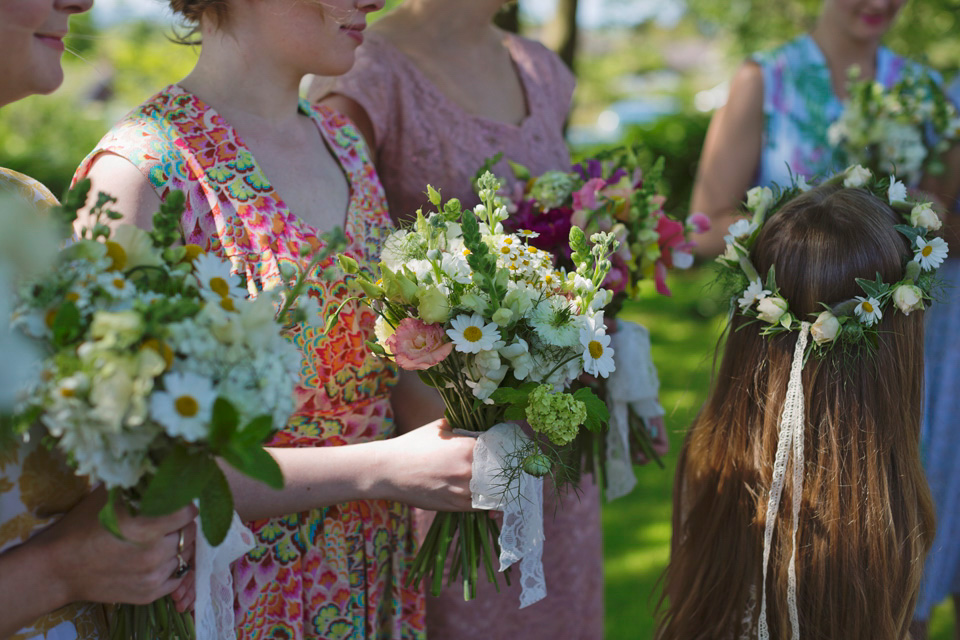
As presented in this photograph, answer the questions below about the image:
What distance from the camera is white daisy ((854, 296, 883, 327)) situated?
5.99 feet

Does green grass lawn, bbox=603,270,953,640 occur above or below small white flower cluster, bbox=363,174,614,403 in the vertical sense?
below

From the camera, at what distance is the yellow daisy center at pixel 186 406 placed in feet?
3.76

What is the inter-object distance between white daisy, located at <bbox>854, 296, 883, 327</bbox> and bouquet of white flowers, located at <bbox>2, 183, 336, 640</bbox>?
122cm

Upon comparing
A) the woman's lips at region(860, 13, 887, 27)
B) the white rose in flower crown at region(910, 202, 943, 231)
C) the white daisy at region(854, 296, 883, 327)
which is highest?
the woman's lips at region(860, 13, 887, 27)

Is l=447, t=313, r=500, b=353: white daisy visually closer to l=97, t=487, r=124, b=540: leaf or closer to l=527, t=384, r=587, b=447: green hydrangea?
l=527, t=384, r=587, b=447: green hydrangea

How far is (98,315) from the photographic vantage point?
112cm

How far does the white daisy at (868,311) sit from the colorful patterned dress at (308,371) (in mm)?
1102

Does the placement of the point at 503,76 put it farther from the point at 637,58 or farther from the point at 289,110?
the point at 637,58

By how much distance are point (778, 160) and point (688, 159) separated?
7.43 metres

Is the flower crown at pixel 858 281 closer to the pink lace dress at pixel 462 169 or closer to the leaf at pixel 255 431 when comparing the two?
the pink lace dress at pixel 462 169

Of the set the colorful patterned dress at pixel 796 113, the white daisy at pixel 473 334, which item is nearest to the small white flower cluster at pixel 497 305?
the white daisy at pixel 473 334

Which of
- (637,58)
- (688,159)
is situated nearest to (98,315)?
(688,159)

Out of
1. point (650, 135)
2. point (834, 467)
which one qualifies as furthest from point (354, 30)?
point (650, 135)

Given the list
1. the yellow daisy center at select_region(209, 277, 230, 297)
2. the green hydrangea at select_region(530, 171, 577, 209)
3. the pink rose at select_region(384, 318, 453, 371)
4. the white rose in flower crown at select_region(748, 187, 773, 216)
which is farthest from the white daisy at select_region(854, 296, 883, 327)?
the yellow daisy center at select_region(209, 277, 230, 297)
